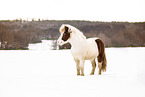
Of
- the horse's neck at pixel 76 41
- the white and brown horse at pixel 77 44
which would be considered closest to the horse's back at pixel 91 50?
the white and brown horse at pixel 77 44

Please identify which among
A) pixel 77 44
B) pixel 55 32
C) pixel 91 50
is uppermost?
pixel 55 32

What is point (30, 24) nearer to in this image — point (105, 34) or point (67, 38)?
point (105, 34)

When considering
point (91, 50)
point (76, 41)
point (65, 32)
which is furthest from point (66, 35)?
point (91, 50)

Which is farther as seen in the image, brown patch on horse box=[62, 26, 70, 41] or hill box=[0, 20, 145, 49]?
hill box=[0, 20, 145, 49]

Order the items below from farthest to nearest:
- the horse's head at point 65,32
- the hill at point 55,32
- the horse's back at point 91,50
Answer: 1. the hill at point 55,32
2. the horse's back at point 91,50
3. the horse's head at point 65,32

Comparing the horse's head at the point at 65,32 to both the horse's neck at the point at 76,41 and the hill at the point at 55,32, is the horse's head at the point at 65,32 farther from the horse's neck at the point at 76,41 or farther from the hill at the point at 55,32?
the hill at the point at 55,32

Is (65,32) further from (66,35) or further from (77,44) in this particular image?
(77,44)

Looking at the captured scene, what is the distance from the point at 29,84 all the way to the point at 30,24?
833cm

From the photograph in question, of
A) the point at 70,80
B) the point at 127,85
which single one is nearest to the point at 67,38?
the point at 70,80

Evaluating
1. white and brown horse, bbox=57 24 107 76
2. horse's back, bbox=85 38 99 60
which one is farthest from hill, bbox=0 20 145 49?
white and brown horse, bbox=57 24 107 76

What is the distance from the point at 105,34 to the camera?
1315 centimetres

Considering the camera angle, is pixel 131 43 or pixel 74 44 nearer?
pixel 74 44

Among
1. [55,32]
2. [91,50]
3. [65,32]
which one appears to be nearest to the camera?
[65,32]

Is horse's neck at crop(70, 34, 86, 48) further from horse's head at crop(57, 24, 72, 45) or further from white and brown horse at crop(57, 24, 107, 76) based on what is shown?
horse's head at crop(57, 24, 72, 45)
